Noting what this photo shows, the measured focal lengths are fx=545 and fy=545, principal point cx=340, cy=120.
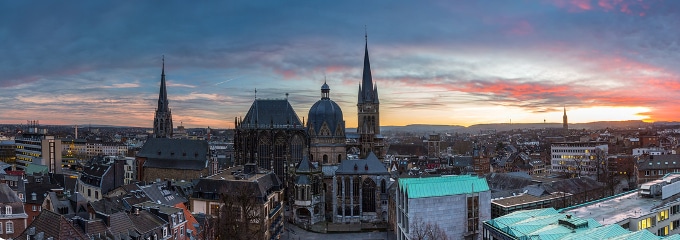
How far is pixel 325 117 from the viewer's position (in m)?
101

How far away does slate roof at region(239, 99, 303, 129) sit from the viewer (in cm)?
10056

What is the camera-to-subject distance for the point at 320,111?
333 ft

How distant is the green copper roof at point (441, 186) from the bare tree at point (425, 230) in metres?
3.06

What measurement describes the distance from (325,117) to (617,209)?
55450 millimetres

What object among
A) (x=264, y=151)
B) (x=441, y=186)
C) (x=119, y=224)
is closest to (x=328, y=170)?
(x=264, y=151)

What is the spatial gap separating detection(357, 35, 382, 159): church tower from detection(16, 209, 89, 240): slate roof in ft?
222

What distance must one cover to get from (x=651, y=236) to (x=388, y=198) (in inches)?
1977

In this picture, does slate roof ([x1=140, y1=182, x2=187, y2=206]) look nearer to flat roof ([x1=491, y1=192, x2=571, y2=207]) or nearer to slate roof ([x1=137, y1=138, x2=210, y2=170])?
slate roof ([x1=137, y1=138, x2=210, y2=170])

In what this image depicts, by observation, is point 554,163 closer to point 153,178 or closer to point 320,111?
point 320,111

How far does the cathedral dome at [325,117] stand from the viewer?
100875mm

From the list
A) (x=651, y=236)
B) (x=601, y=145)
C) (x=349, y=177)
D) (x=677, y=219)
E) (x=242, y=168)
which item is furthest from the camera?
(x=601, y=145)

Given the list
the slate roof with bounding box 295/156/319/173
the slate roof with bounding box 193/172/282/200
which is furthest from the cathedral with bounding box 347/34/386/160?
the slate roof with bounding box 193/172/282/200

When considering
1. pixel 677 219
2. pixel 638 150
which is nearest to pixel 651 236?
pixel 677 219

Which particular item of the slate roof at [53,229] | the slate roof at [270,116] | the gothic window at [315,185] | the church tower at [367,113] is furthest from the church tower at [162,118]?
the slate roof at [53,229]
